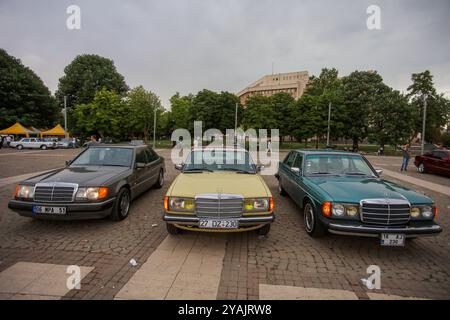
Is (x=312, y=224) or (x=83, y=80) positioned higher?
(x=83, y=80)

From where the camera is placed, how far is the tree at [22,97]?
123ft

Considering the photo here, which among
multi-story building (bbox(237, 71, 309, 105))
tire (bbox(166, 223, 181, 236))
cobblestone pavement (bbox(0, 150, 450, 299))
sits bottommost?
cobblestone pavement (bbox(0, 150, 450, 299))

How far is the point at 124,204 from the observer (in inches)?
213

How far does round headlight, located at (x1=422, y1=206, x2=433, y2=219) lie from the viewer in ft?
12.5

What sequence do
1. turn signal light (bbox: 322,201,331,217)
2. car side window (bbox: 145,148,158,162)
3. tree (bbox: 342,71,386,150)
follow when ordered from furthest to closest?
tree (bbox: 342,71,386,150) → car side window (bbox: 145,148,158,162) → turn signal light (bbox: 322,201,331,217)

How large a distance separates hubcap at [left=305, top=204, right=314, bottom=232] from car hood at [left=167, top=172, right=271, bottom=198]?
1.12 meters

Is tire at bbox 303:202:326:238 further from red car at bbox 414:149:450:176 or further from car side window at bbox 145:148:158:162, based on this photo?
red car at bbox 414:149:450:176

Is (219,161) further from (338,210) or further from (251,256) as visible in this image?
(338,210)

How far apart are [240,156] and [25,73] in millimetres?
51530

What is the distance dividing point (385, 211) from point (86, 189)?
527 centimetres

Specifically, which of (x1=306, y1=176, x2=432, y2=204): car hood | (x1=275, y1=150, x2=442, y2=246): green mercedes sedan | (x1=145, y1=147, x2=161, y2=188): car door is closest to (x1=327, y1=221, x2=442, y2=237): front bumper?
(x1=275, y1=150, x2=442, y2=246): green mercedes sedan

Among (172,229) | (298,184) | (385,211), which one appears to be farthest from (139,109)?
(385,211)

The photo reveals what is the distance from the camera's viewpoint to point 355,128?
33.7 m
